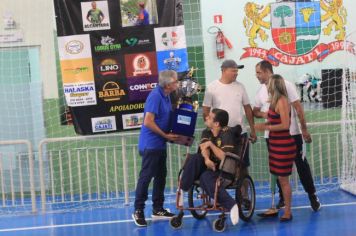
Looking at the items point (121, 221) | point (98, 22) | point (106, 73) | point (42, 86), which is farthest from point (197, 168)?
point (42, 86)

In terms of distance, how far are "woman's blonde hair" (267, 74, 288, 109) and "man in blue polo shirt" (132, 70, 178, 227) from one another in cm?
92

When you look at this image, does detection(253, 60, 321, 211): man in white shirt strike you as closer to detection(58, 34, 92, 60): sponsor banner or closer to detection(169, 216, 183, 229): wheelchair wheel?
detection(169, 216, 183, 229): wheelchair wheel

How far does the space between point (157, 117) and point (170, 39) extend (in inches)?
50.9

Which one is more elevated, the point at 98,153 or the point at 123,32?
the point at 123,32

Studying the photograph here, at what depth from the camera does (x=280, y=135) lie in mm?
5117

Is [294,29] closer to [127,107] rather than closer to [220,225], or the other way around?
[127,107]

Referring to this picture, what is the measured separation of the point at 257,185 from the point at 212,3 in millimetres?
2504

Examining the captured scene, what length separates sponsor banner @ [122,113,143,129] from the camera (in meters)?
6.25

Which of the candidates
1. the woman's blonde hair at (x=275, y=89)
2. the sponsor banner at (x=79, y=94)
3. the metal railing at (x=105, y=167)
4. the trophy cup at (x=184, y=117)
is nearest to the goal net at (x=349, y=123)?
the metal railing at (x=105, y=167)

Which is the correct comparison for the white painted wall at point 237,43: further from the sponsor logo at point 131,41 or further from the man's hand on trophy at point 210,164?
the man's hand on trophy at point 210,164

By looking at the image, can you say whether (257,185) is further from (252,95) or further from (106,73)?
(106,73)

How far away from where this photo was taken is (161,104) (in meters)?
5.25

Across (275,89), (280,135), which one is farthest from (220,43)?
(280,135)

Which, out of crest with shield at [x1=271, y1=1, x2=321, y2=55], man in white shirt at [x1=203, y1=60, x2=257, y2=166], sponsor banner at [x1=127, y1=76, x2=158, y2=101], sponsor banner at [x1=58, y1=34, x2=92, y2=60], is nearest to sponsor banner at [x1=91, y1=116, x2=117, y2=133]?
sponsor banner at [x1=127, y1=76, x2=158, y2=101]
